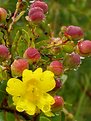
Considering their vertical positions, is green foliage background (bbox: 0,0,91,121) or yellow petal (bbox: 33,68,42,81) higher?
yellow petal (bbox: 33,68,42,81)

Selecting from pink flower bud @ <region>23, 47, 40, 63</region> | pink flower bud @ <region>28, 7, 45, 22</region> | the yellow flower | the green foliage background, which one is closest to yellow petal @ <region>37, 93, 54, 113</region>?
the yellow flower

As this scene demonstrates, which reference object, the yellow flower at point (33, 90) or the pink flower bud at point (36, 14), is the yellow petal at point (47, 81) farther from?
the pink flower bud at point (36, 14)

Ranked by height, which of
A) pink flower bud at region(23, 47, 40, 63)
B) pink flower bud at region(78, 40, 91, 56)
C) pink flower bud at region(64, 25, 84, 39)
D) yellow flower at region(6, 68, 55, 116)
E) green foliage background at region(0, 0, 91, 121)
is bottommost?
green foliage background at region(0, 0, 91, 121)

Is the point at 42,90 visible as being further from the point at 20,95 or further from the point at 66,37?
the point at 66,37

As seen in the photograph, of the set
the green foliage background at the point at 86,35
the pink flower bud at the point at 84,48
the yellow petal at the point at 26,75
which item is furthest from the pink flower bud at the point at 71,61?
the green foliage background at the point at 86,35

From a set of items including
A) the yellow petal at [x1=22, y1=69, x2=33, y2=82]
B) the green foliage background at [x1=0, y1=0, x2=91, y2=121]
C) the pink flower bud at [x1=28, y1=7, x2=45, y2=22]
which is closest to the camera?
the yellow petal at [x1=22, y1=69, x2=33, y2=82]

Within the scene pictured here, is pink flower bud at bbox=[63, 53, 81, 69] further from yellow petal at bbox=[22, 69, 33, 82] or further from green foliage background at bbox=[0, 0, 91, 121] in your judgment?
green foliage background at bbox=[0, 0, 91, 121]

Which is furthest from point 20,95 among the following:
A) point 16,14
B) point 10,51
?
point 16,14

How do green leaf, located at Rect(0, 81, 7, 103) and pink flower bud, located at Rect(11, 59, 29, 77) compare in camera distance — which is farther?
green leaf, located at Rect(0, 81, 7, 103)

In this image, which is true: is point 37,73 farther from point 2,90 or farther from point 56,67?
point 2,90
